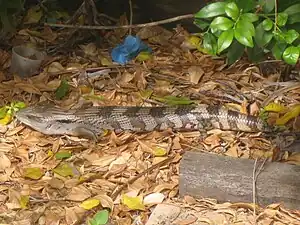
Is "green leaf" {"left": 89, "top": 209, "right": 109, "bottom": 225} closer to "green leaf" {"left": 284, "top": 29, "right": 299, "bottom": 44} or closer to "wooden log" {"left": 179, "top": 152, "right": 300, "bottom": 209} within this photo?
"wooden log" {"left": 179, "top": 152, "right": 300, "bottom": 209}

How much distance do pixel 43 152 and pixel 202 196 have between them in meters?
1.30

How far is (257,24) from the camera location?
145 inches

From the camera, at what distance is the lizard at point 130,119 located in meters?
5.34

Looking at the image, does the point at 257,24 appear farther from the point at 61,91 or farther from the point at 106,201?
the point at 61,91

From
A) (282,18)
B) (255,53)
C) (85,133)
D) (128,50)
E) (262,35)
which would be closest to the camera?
(282,18)

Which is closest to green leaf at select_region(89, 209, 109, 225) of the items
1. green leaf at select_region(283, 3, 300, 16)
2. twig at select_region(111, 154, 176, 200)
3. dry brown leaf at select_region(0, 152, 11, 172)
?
twig at select_region(111, 154, 176, 200)

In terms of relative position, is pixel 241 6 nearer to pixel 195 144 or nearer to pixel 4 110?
pixel 195 144

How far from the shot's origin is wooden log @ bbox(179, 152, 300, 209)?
14.0 ft

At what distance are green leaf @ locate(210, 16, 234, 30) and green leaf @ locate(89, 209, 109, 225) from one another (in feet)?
4.73

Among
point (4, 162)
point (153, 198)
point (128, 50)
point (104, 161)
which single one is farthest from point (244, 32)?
point (128, 50)

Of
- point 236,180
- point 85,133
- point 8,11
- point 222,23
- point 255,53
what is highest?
point 222,23

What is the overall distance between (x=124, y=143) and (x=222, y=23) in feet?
6.25

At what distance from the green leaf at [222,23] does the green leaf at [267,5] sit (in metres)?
0.23

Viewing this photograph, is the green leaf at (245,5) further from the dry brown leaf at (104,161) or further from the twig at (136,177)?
the dry brown leaf at (104,161)
